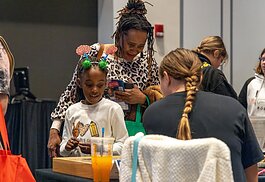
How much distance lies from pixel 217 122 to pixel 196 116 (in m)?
0.07

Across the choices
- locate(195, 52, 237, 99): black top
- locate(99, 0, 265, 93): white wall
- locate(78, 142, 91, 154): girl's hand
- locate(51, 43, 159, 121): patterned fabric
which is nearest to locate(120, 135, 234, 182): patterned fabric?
locate(78, 142, 91, 154): girl's hand

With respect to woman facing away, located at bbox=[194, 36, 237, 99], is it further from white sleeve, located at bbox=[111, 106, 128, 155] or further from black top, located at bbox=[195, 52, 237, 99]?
white sleeve, located at bbox=[111, 106, 128, 155]

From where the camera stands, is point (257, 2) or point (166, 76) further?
point (257, 2)

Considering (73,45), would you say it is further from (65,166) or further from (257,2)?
(65,166)

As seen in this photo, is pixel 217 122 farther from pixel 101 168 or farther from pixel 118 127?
pixel 118 127

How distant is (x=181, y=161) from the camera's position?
168 cm

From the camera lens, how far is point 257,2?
591 cm

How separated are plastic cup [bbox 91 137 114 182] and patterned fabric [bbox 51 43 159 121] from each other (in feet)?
2.82

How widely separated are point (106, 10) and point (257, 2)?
157 centimetres

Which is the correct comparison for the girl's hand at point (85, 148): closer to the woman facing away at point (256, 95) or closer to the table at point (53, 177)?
the table at point (53, 177)

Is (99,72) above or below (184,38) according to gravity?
below

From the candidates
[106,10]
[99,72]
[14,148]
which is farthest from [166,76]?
[106,10]

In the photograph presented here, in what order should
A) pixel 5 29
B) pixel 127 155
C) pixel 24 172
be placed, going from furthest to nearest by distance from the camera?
1. pixel 5 29
2. pixel 24 172
3. pixel 127 155

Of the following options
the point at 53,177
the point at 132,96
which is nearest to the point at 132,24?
the point at 132,96
